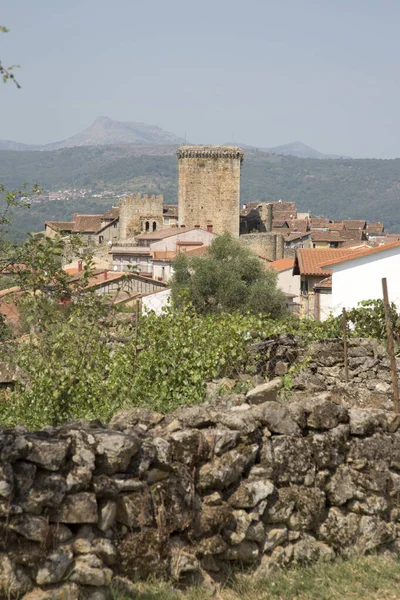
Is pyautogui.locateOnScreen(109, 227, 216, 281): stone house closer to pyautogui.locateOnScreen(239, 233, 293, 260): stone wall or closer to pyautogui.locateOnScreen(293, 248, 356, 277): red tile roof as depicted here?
pyautogui.locateOnScreen(239, 233, 293, 260): stone wall

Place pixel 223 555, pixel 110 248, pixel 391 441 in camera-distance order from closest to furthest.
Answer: pixel 223 555 → pixel 391 441 → pixel 110 248

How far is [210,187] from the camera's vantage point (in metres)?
93.9

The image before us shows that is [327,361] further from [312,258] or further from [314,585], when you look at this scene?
[312,258]

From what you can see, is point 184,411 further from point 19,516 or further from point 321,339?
point 321,339

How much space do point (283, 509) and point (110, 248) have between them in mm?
76777

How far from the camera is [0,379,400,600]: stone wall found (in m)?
A: 5.31

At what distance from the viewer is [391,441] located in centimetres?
740

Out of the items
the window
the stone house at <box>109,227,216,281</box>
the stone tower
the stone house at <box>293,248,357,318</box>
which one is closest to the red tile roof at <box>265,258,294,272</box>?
the stone house at <box>109,227,216,281</box>

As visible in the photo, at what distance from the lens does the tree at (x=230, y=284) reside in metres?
44.5

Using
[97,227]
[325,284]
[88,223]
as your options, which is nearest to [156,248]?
[97,227]

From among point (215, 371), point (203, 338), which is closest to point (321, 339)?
point (203, 338)

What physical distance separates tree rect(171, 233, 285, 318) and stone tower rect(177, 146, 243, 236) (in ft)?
144

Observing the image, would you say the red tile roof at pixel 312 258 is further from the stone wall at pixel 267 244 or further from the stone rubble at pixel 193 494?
the stone wall at pixel 267 244

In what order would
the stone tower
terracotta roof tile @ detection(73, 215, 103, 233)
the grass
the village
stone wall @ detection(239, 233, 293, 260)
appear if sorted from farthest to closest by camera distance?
terracotta roof tile @ detection(73, 215, 103, 233)
the stone tower
stone wall @ detection(239, 233, 293, 260)
the village
the grass
